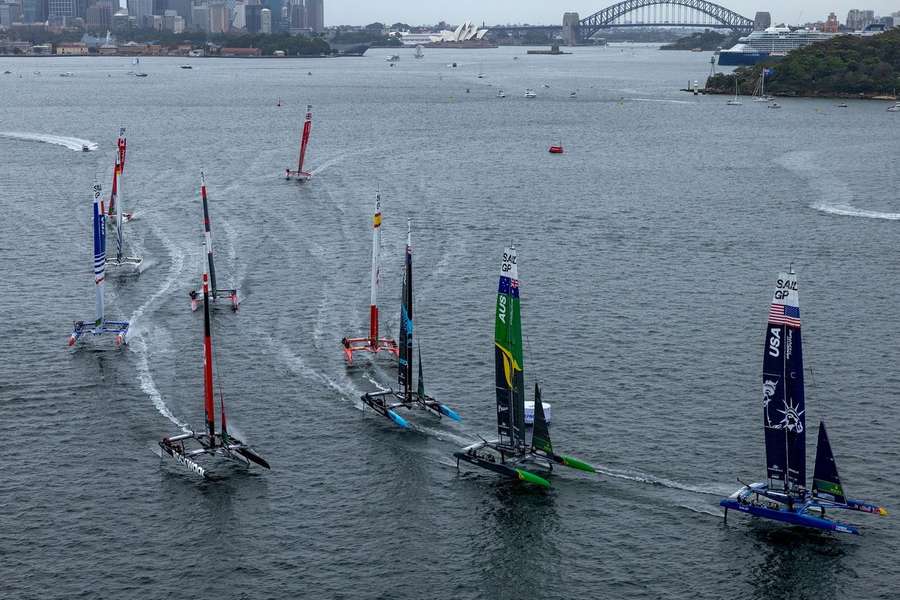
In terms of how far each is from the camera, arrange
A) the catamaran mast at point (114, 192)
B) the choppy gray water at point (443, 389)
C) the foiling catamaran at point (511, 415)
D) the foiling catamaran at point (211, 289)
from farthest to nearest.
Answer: the catamaran mast at point (114, 192), the foiling catamaran at point (211, 289), the foiling catamaran at point (511, 415), the choppy gray water at point (443, 389)

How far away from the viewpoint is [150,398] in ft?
165

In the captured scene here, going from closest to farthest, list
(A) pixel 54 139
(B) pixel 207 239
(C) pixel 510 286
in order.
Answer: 1. (C) pixel 510 286
2. (B) pixel 207 239
3. (A) pixel 54 139

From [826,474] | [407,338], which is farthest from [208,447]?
[826,474]

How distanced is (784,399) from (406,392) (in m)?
16.0

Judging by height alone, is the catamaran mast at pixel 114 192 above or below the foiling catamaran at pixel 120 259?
above

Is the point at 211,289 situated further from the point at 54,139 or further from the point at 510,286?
the point at 54,139

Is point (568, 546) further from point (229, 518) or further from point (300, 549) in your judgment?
point (229, 518)

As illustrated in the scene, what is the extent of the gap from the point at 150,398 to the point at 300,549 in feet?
49.9

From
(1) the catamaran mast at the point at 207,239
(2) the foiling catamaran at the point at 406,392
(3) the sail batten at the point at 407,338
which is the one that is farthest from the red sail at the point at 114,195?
(2) the foiling catamaran at the point at 406,392

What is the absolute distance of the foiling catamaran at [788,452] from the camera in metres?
38.1

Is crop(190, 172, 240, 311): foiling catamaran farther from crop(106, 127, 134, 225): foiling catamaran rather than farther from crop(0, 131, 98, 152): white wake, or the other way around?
crop(0, 131, 98, 152): white wake

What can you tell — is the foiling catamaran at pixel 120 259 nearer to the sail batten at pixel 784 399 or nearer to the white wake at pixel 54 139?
the sail batten at pixel 784 399

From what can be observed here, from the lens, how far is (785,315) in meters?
37.9

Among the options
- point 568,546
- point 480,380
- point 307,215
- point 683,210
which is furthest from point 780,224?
point 568,546
